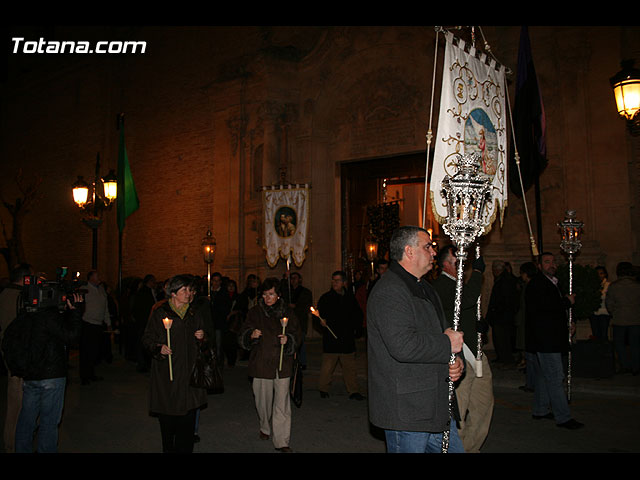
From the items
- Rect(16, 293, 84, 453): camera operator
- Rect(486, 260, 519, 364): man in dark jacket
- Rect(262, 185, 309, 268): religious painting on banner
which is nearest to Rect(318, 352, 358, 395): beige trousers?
Rect(486, 260, 519, 364): man in dark jacket

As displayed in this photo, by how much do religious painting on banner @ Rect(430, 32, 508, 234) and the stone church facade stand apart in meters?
4.44

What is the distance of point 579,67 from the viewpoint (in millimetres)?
13203

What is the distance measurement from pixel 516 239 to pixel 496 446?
8.08 metres

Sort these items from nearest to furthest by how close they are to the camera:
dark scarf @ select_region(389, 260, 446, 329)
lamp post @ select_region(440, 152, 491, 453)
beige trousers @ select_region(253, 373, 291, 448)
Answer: dark scarf @ select_region(389, 260, 446, 329) → lamp post @ select_region(440, 152, 491, 453) → beige trousers @ select_region(253, 373, 291, 448)

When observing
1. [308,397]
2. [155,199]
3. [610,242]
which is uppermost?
[155,199]

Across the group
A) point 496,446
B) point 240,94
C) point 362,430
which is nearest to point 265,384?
point 362,430

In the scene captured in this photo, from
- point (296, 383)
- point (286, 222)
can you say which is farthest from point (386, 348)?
point (286, 222)

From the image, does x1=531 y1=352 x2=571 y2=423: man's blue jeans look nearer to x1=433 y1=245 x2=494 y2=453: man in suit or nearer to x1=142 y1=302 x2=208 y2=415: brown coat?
x1=433 y1=245 x2=494 y2=453: man in suit

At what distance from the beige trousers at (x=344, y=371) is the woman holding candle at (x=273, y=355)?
103 inches

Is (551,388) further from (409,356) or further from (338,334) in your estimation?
(409,356)

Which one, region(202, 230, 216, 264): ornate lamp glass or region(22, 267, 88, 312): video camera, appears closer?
region(22, 267, 88, 312): video camera

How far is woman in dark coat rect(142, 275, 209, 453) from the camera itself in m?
5.17

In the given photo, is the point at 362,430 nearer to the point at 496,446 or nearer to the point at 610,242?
the point at 496,446

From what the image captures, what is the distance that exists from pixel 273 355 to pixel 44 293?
2486mm
